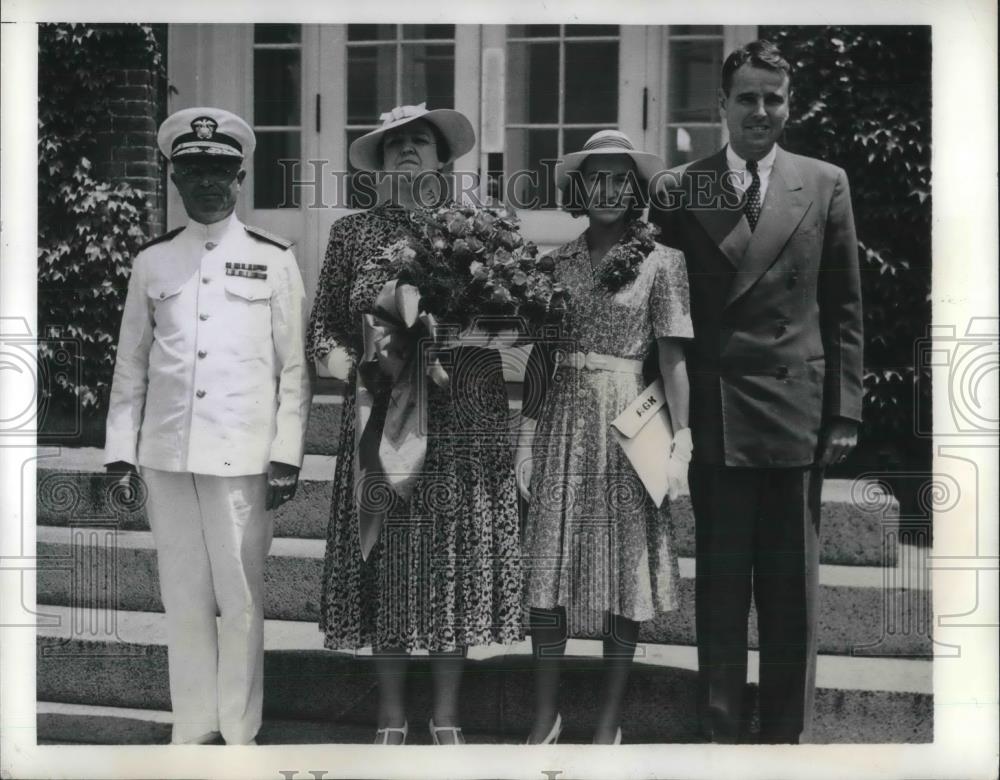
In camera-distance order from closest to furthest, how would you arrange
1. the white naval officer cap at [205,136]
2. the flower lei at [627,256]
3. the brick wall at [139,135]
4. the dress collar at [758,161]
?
the flower lei at [627,256] < the white naval officer cap at [205,136] < the dress collar at [758,161] < the brick wall at [139,135]

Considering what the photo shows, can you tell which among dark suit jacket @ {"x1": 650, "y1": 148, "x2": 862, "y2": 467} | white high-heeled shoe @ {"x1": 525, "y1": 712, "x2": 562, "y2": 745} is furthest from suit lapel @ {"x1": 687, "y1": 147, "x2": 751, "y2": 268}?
white high-heeled shoe @ {"x1": 525, "y1": 712, "x2": 562, "y2": 745}

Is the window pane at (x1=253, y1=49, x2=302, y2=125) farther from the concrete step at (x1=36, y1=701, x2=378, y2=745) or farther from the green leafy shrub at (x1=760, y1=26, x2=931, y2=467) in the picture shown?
the concrete step at (x1=36, y1=701, x2=378, y2=745)

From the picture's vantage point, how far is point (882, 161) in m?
4.01

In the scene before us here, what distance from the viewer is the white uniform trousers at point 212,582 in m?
3.76

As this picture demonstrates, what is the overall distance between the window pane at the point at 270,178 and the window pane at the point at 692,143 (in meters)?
1.33

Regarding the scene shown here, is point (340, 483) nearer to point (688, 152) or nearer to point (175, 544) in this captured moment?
point (175, 544)

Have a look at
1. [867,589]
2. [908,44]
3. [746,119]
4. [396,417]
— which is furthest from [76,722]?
[908,44]

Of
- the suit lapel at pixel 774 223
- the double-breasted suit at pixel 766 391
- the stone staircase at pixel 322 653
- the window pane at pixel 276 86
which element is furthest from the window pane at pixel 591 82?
the stone staircase at pixel 322 653

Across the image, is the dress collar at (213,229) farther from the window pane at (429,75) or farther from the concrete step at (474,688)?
the concrete step at (474,688)

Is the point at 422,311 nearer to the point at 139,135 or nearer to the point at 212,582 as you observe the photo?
the point at 212,582

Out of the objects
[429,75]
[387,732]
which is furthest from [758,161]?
[387,732]

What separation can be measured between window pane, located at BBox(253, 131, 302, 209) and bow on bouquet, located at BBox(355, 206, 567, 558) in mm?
514

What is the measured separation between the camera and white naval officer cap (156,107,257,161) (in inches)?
150

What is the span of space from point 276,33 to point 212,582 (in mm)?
1920
